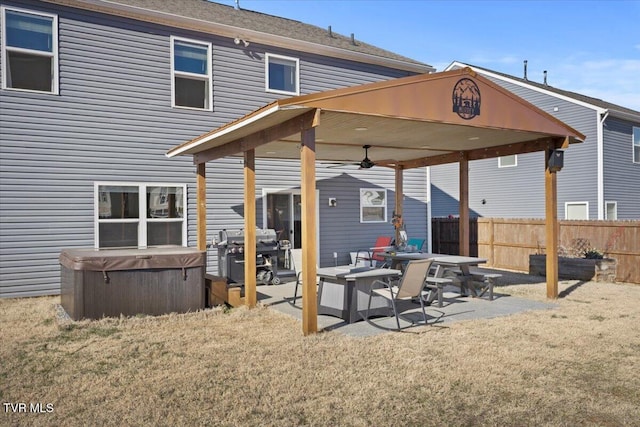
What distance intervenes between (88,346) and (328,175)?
7.73 metres

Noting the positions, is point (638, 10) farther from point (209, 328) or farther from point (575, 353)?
point (209, 328)

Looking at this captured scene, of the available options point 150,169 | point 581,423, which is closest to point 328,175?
point 150,169

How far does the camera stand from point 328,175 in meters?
12.4

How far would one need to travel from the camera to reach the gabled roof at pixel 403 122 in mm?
5965

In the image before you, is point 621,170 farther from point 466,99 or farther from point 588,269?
point 466,99

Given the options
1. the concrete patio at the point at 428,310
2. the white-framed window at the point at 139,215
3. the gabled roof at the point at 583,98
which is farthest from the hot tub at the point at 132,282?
the gabled roof at the point at 583,98

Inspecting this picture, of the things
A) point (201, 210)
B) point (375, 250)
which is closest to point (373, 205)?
point (375, 250)

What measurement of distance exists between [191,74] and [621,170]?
13.6 meters

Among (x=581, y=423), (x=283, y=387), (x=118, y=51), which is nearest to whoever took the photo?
(x=581, y=423)

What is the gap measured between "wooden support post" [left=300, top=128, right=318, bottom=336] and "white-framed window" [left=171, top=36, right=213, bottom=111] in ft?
17.4

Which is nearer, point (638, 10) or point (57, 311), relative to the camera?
point (57, 311)

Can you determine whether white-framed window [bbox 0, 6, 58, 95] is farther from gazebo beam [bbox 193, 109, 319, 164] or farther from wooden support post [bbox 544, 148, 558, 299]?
wooden support post [bbox 544, 148, 558, 299]

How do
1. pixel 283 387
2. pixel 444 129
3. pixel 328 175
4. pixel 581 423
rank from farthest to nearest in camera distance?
pixel 328 175 → pixel 444 129 → pixel 283 387 → pixel 581 423

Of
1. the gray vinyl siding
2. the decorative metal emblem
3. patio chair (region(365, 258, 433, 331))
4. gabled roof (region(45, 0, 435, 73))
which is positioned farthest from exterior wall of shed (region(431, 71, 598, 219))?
patio chair (region(365, 258, 433, 331))
